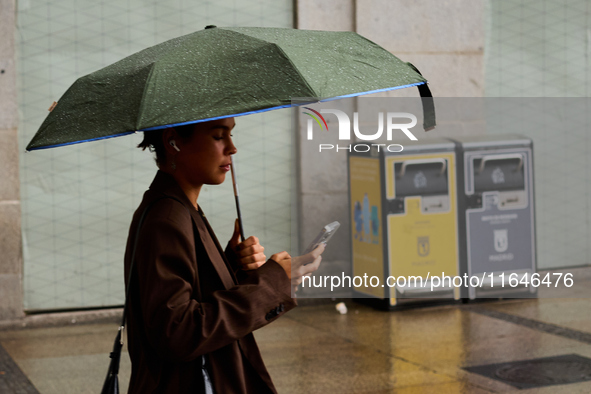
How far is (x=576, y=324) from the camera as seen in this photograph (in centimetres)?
646

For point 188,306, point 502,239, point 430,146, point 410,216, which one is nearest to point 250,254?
point 188,306

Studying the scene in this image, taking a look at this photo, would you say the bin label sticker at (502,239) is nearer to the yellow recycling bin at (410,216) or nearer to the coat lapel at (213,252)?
the yellow recycling bin at (410,216)

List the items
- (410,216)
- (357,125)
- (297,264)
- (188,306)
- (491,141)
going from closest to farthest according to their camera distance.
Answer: (188,306) < (297,264) < (357,125) < (410,216) < (491,141)

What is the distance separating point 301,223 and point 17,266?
269 cm

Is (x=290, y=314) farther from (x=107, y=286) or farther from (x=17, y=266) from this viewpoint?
(x=17, y=266)

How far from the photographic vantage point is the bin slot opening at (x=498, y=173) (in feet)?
23.7

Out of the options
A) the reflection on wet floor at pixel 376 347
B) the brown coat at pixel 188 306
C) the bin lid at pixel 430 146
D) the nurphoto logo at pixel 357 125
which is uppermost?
the bin lid at pixel 430 146

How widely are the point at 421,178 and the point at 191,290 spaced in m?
5.20

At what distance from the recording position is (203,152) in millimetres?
2389

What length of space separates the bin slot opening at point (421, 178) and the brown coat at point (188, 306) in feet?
15.8

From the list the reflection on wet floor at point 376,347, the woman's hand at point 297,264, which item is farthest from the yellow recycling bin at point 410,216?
the woman's hand at point 297,264

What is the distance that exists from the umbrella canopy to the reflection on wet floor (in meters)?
2.87

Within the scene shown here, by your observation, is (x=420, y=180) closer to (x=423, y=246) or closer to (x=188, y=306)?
(x=423, y=246)

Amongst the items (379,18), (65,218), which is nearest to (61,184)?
(65,218)
